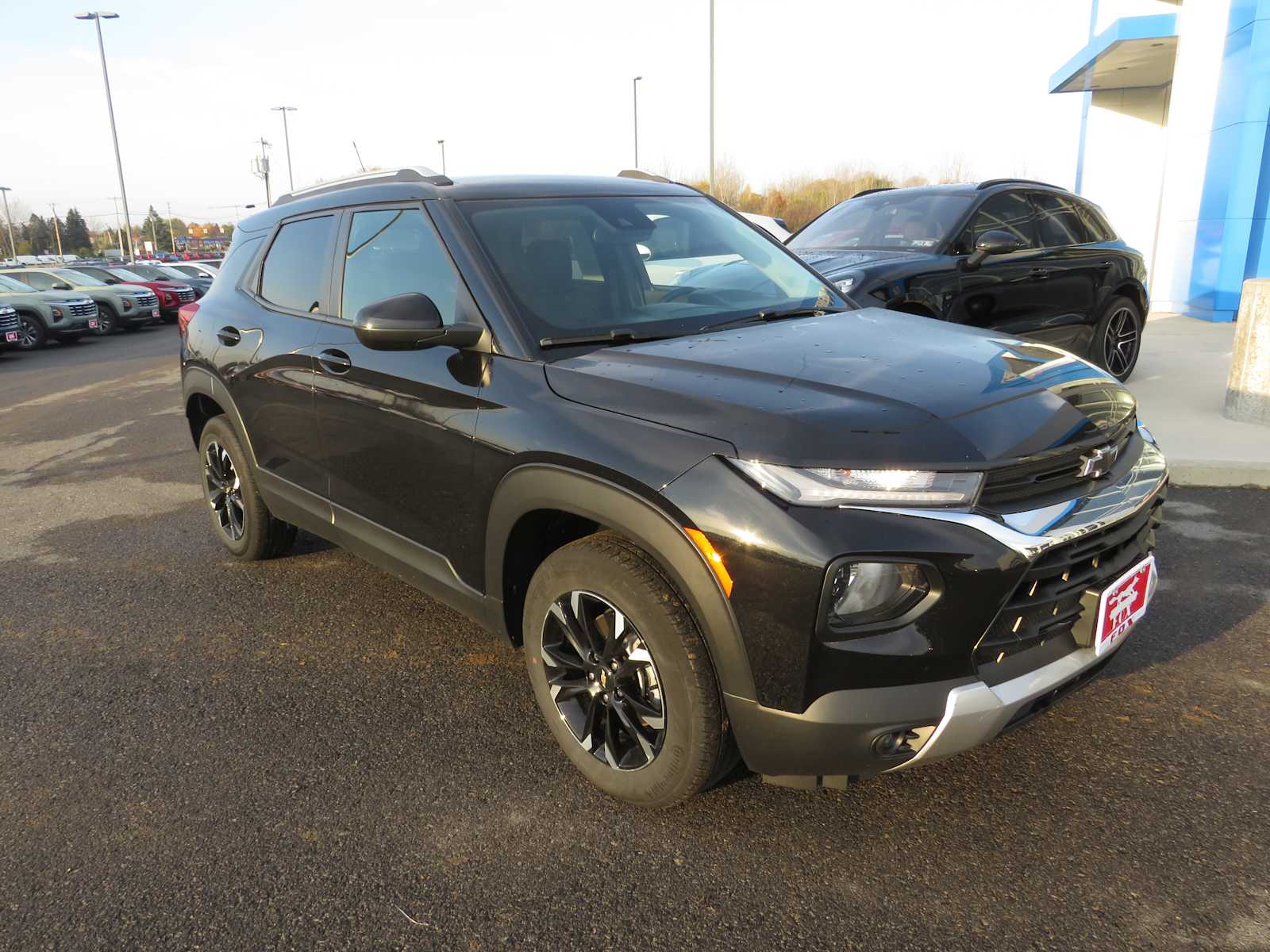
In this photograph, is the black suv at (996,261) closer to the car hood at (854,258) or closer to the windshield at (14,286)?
the car hood at (854,258)

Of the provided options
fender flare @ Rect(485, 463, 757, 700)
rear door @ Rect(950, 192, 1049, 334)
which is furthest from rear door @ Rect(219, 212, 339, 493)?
rear door @ Rect(950, 192, 1049, 334)

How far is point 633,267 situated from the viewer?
3441mm

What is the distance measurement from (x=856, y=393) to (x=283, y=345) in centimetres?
263

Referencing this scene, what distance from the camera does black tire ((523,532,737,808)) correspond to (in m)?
2.38

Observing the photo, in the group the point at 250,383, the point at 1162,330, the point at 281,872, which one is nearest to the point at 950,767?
the point at 281,872

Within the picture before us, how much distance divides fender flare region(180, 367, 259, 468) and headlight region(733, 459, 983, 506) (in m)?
3.08

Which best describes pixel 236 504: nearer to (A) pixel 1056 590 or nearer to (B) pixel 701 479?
(B) pixel 701 479

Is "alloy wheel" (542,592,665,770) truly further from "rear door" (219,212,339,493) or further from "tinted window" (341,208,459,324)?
"rear door" (219,212,339,493)

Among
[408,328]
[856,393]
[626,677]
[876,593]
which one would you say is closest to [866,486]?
[876,593]

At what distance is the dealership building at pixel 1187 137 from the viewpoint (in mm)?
13453

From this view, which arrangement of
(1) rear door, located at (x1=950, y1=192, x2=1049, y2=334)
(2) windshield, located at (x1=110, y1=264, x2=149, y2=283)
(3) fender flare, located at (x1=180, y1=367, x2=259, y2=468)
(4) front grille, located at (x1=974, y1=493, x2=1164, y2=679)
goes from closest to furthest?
1. (4) front grille, located at (x1=974, y1=493, x2=1164, y2=679)
2. (3) fender flare, located at (x1=180, y1=367, x2=259, y2=468)
3. (1) rear door, located at (x1=950, y1=192, x2=1049, y2=334)
4. (2) windshield, located at (x1=110, y1=264, x2=149, y2=283)

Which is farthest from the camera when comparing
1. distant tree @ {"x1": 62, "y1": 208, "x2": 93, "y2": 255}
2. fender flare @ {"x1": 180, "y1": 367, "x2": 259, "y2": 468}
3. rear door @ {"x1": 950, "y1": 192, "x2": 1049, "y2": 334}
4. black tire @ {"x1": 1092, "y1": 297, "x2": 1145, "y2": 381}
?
distant tree @ {"x1": 62, "y1": 208, "x2": 93, "y2": 255}

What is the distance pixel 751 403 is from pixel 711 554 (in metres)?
0.41

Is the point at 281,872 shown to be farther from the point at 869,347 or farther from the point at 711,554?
the point at 869,347
